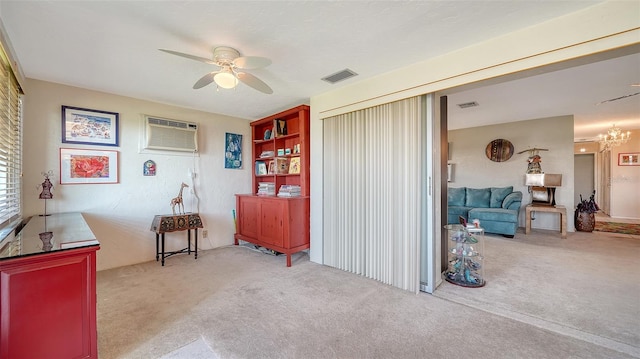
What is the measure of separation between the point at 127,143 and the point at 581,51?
4738 mm

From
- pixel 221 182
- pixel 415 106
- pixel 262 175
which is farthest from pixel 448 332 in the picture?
pixel 221 182

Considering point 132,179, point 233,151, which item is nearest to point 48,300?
point 132,179

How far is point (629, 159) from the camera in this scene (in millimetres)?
6609

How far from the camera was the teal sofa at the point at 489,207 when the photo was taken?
4.78 metres

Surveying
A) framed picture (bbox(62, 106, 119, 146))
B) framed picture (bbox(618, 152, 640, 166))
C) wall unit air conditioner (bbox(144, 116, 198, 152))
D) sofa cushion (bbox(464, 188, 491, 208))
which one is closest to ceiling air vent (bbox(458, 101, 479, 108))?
sofa cushion (bbox(464, 188, 491, 208))

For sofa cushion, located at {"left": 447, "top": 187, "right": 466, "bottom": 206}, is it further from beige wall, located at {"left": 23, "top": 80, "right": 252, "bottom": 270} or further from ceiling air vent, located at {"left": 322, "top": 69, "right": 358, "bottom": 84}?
beige wall, located at {"left": 23, "top": 80, "right": 252, "bottom": 270}

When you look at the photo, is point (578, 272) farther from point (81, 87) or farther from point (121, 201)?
point (81, 87)

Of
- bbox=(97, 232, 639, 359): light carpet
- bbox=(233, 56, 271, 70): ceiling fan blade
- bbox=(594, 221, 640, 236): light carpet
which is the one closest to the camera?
bbox=(97, 232, 639, 359): light carpet

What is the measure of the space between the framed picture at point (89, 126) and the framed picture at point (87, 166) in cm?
13

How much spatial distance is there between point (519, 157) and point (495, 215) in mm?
1767

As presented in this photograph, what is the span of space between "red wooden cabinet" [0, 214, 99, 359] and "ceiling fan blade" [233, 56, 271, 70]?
5.20 feet

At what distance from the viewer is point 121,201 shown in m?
3.43

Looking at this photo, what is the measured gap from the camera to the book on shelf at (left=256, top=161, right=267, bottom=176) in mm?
4586

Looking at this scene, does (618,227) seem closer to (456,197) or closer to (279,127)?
(456,197)
